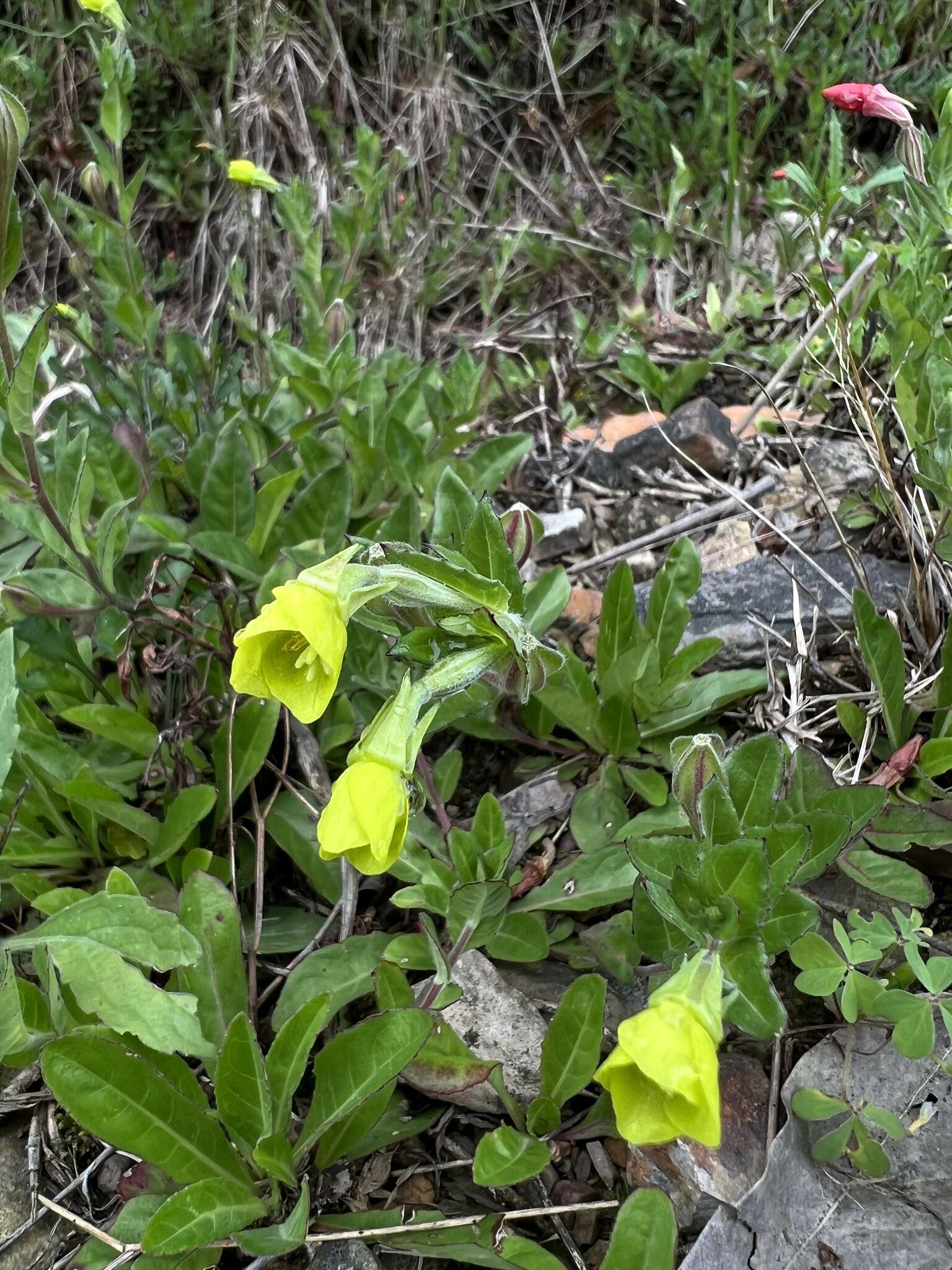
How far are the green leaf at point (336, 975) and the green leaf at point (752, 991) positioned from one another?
66 cm

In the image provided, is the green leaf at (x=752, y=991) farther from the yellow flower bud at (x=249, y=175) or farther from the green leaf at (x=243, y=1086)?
the yellow flower bud at (x=249, y=175)

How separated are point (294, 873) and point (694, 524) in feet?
4.69

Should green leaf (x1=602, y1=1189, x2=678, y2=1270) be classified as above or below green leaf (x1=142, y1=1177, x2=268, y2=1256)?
above

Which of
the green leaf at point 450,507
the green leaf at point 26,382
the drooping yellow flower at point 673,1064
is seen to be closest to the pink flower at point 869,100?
the green leaf at point 450,507

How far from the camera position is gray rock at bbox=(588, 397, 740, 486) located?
2.87 meters

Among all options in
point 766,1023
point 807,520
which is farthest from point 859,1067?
point 807,520

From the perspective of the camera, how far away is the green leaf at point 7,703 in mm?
1511

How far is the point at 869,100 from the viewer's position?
2205 mm

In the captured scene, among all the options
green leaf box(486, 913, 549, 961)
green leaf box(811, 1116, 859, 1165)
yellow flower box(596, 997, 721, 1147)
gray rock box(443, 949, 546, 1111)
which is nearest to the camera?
yellow flower box(596, 997, 721, 1147)

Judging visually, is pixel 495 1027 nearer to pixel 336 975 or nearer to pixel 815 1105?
pixel 336 975

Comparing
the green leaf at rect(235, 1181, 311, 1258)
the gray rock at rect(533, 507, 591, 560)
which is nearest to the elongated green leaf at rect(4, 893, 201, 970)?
the green leaf at rect(235, 1181, 311, 1258)

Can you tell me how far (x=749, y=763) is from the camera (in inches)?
54.6

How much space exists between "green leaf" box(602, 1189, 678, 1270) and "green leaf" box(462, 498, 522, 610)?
0.88 meters

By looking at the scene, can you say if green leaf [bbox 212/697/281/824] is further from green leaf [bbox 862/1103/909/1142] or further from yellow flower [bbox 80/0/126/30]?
yellow flower [bbox 80/0/126/30]
